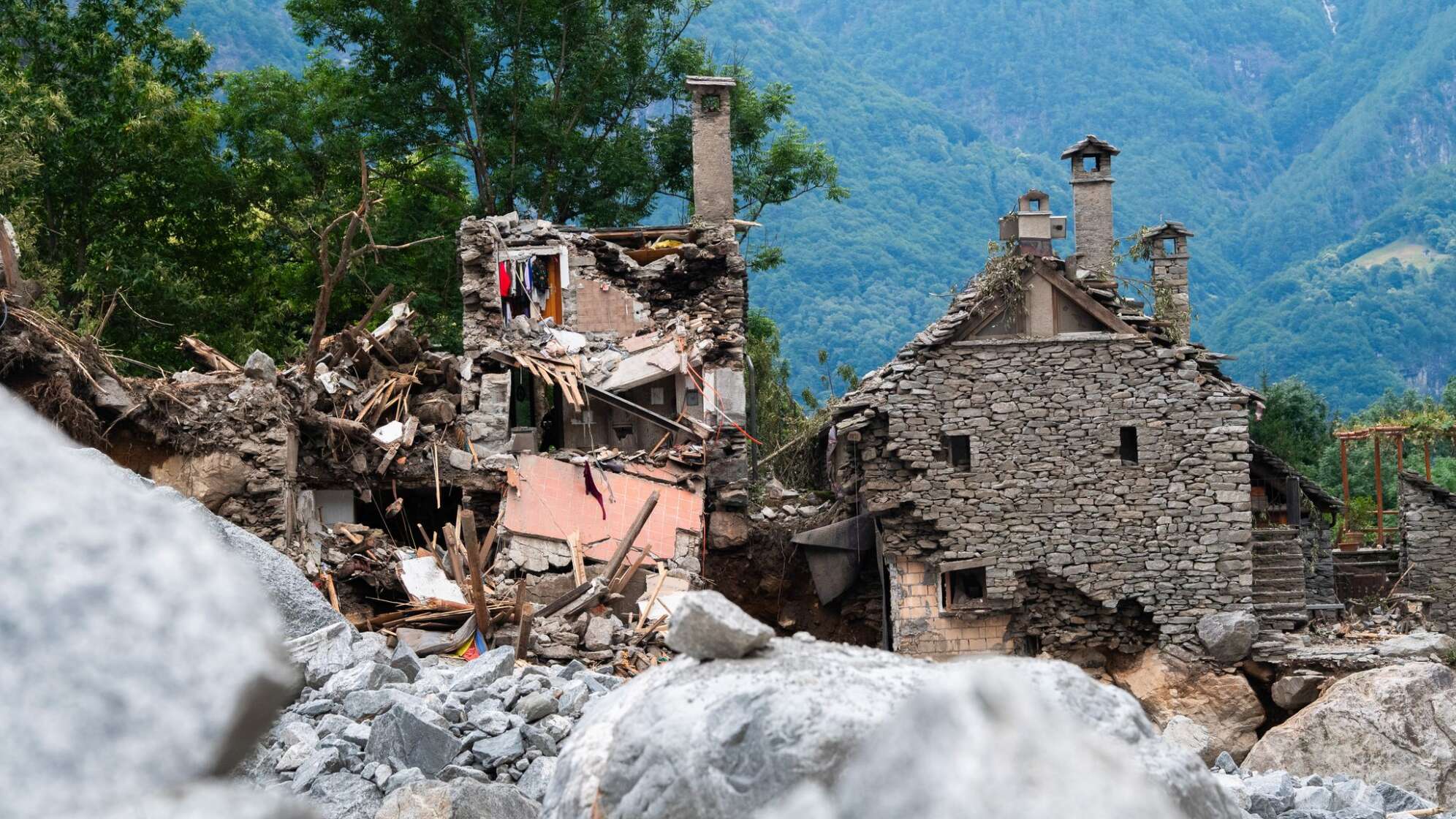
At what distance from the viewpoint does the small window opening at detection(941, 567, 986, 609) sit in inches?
786

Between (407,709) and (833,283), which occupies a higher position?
(833,283)

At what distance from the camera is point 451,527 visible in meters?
17.2

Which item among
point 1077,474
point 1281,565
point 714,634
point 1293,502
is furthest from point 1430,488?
point 714,634

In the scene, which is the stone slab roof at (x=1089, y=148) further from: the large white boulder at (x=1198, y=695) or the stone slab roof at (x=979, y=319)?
the large white boulder at (x=1198, y=695)

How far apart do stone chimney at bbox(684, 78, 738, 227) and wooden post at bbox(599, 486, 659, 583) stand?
5976mm

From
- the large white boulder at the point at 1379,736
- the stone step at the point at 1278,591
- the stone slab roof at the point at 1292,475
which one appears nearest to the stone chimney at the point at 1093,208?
the stone slab roof at the point at 1292,475

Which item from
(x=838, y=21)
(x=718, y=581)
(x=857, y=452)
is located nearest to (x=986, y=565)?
(x=857, y=452)

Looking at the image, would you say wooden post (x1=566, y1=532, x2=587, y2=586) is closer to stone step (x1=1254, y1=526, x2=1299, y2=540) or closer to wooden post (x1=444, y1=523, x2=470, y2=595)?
wooden post (x1=444, y1=523, x2=470, y2=595)

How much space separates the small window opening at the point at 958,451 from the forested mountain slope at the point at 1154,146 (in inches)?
1290

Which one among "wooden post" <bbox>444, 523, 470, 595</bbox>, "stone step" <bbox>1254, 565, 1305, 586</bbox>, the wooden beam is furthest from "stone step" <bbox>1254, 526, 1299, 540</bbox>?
"wooden post" <bbox>444, 523, 470, 595</bbox>

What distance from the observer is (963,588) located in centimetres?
2041

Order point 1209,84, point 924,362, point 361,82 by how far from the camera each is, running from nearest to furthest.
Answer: point 924,362 → point 361,82 → point 1209,84

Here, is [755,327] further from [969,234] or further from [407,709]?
[969,234]

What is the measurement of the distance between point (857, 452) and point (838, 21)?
91.8 meters
